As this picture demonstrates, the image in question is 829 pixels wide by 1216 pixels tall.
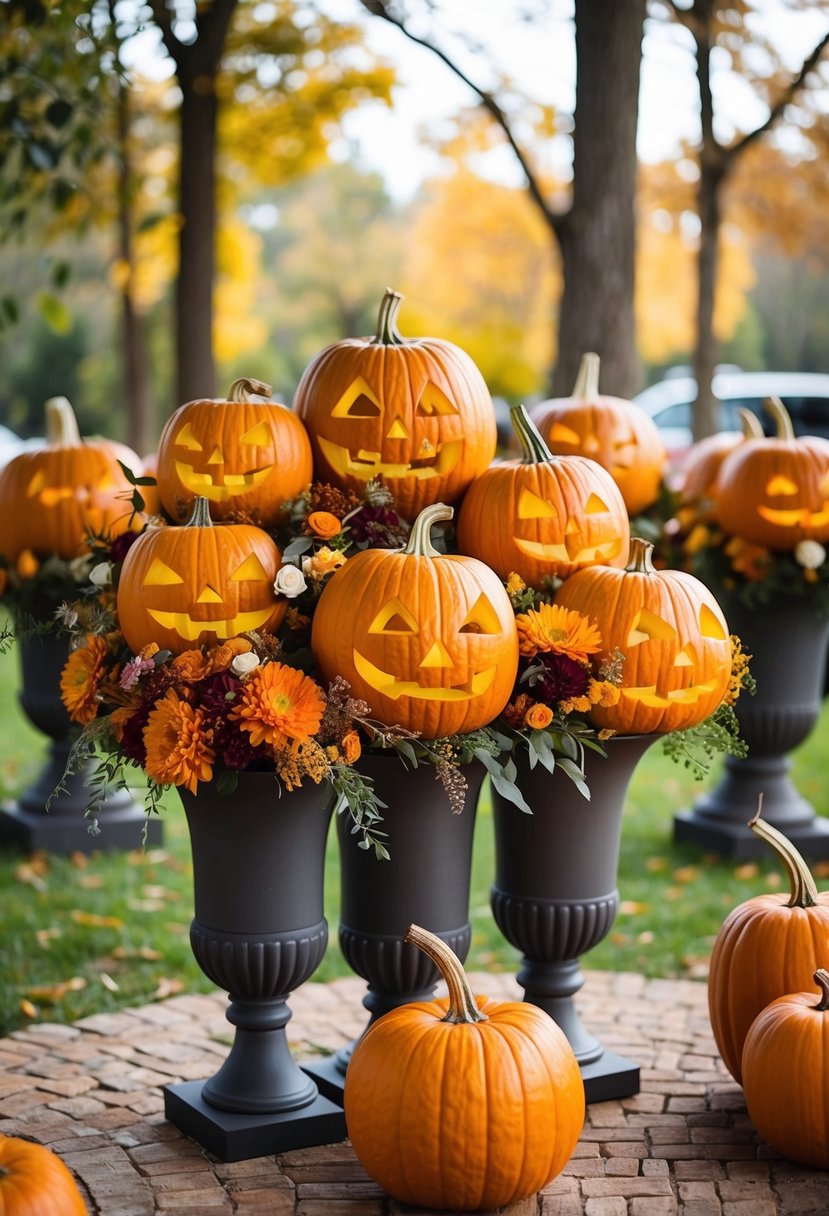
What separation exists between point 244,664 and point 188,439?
2.23 feet

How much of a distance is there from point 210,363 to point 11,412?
67.1 feet

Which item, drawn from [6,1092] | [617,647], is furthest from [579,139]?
[6,1092]

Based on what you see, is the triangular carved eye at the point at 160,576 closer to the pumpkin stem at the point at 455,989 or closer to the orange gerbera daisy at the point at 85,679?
the orange gerbera daisy at the point at 85,679

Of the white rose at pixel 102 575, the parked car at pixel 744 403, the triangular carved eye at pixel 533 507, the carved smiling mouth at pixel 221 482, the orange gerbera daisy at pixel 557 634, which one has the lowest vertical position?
the orange gerbera daisy at pixel 557 634

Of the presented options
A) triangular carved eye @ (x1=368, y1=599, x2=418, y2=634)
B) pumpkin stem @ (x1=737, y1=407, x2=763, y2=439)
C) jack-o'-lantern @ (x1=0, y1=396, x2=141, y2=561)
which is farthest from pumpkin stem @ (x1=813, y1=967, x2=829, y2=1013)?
jack-o'-lantern @ (x1=0, y1=396, x2=141, y2=561)

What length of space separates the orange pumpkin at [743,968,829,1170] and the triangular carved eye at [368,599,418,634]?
1115mm

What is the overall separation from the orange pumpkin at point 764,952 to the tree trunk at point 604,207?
3318mm

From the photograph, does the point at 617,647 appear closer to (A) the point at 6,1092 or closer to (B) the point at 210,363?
(A) the point at 6,1092

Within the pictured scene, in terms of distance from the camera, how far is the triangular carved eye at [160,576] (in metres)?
3.03

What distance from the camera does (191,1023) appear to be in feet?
12.9

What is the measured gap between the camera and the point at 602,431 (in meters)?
4.57

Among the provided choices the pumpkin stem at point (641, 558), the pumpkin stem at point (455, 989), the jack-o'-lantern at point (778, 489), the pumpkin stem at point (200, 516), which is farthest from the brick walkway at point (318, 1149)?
the jack-o'-lantern at point (778, 489)

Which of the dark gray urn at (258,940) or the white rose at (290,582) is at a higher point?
the white rose at (290,582)

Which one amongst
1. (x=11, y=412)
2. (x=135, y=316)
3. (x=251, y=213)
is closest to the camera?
(x=135, y=316)
